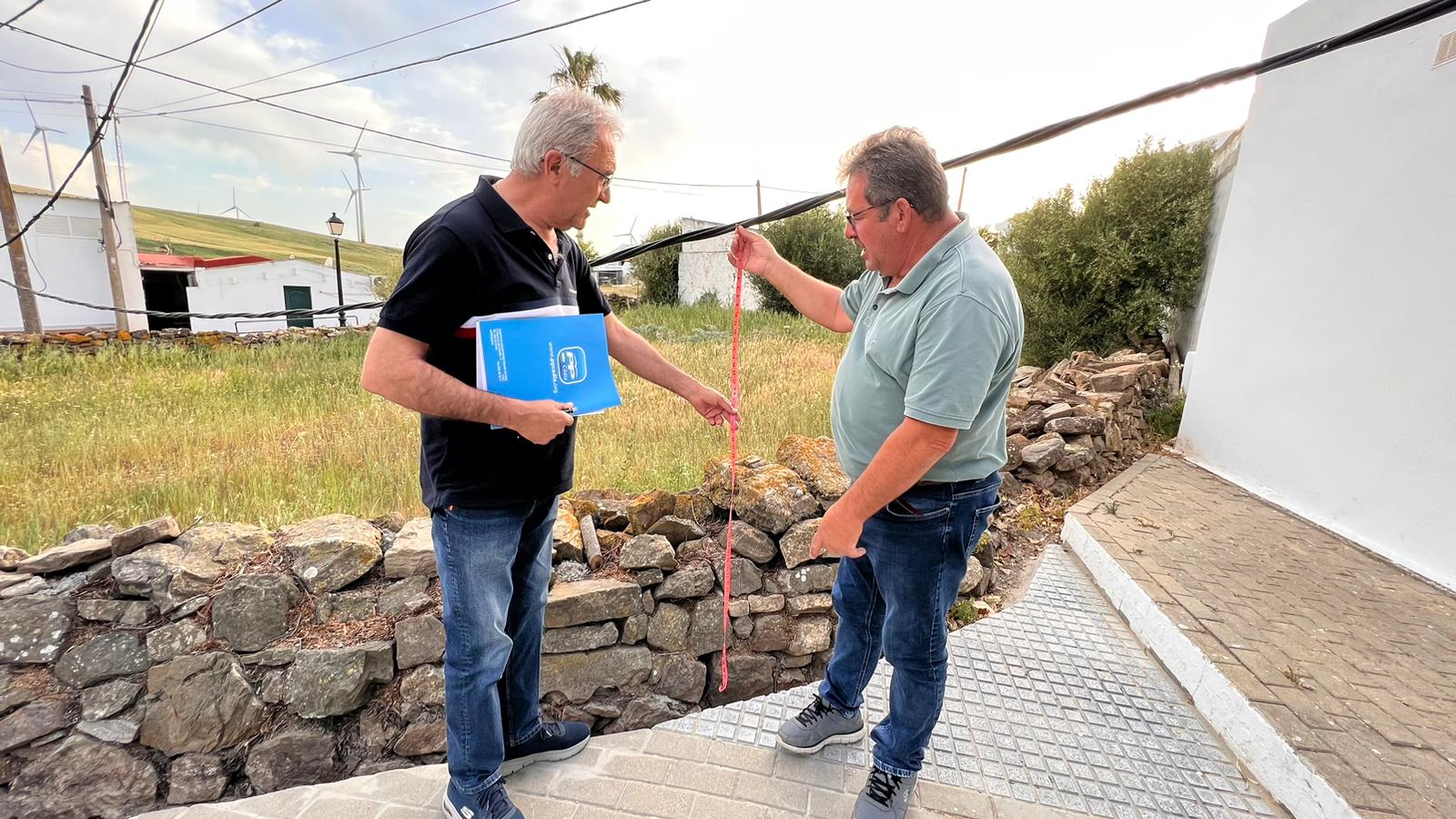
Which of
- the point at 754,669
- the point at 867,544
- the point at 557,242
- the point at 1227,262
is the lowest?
the point at 754,669

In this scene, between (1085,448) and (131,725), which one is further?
(1085,448)

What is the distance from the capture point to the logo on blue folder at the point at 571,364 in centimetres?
182

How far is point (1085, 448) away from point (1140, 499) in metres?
0.76

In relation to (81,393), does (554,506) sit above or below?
above

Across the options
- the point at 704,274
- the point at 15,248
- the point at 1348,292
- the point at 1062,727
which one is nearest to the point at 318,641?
the point at 1062,727

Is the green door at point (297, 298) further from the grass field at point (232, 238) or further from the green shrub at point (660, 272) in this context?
the grass field at point (232, 238)

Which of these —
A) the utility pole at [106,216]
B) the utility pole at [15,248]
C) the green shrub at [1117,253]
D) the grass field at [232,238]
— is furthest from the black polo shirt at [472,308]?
the grass field at [232,238]

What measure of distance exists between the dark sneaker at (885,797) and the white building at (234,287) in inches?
1088

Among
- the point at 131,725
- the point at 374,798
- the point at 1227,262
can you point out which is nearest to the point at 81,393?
the point at 131,725

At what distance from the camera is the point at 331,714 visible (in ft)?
8.21

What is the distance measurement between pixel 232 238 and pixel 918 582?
12747cm

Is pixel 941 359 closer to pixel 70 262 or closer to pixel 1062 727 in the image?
pixel 1062 727

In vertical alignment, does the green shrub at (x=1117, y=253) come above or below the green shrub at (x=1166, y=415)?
above

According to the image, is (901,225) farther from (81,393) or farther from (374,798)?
(81,393)
